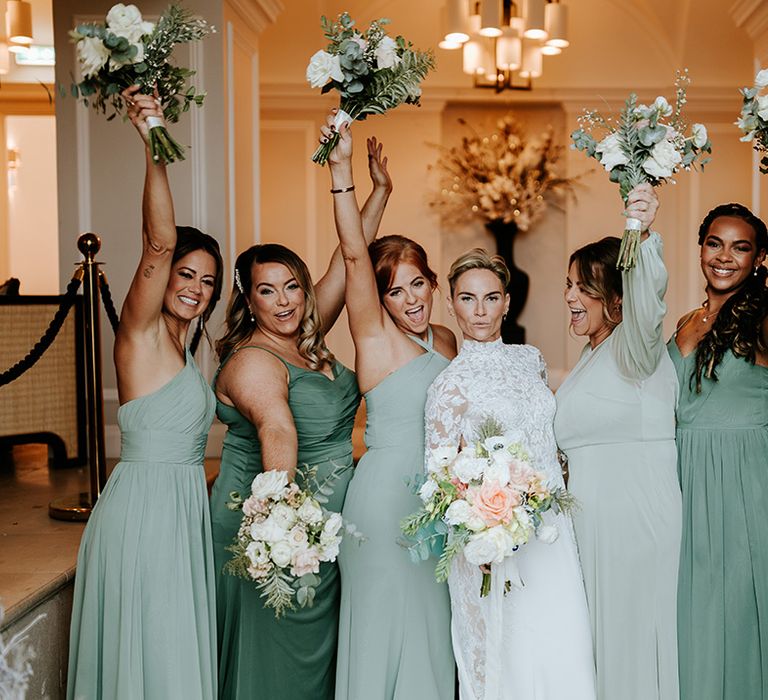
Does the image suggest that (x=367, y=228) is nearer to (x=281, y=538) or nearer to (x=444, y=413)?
(x=444, y=413)

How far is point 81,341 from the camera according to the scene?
6.15m

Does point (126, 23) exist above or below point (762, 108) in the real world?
above

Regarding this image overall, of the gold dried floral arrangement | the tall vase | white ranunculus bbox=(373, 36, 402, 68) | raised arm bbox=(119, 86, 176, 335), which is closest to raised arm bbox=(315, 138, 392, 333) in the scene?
white ranunculus bbox=(373, 36, 402, 68)

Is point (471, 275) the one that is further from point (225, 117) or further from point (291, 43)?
point (291, 43)

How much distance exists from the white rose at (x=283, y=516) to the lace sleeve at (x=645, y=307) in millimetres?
1284

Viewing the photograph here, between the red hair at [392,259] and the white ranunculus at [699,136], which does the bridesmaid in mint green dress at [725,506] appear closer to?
the white ranunculus at [699,136]

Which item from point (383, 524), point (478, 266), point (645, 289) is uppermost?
point (478, 266)

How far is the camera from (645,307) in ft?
9.61

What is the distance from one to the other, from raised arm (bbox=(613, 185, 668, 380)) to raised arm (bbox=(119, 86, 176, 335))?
153cm

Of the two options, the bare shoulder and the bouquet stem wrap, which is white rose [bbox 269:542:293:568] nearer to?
the bare shoulder

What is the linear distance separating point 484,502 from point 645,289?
3.06ft

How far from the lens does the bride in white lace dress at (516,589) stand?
293cm

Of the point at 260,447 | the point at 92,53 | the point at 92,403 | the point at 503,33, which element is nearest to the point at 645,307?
the point at 260,447

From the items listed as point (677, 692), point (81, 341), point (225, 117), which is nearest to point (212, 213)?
point (225, 117)
